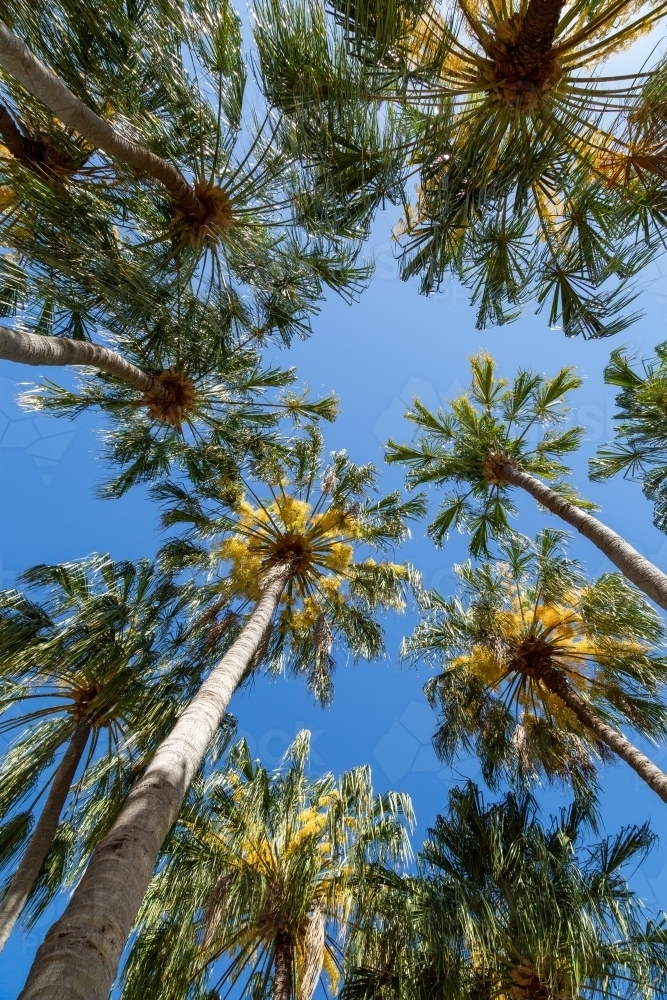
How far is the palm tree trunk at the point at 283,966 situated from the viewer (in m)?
4.53

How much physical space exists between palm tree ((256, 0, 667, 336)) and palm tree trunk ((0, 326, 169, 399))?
101 inches

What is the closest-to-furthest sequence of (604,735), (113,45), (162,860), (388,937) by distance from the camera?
(113,45) < (388,937) < (162,860) < (604,735)

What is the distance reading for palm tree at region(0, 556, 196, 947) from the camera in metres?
5.53

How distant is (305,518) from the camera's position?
28.0 ft

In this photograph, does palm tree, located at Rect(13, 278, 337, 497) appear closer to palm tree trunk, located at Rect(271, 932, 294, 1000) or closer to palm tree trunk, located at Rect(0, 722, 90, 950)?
palm tree trunk, located at Rect(0, 722, 90, 950)

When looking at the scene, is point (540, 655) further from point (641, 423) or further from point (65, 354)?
point (65, 354)

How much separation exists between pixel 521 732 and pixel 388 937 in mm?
4116

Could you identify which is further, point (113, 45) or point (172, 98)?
point (172, 98)

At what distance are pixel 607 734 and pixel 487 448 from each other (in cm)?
477

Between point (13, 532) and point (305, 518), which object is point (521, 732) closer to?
point (305, 518)

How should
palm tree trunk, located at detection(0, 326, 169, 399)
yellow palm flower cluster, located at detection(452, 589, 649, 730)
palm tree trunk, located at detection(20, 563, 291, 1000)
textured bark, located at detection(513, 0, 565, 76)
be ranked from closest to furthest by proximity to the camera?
palm tree trunk, located at detection(20, 563, 291, 1000) < textured bark, located at detection(513, 0, 565, 76) < palm tree trunk, located at detection(0, 326, 169, 399) < yellow palm flower cluster, located at detection(452, 589, 649, 730)

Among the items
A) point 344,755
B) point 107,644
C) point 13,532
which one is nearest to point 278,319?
point 107,644

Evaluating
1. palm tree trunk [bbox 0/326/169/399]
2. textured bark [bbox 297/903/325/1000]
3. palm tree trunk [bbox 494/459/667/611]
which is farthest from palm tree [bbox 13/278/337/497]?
textured bark [bbox 297/903/325/1000]

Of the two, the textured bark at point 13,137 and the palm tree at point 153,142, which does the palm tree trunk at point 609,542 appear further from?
the textured bark at point 13,137
